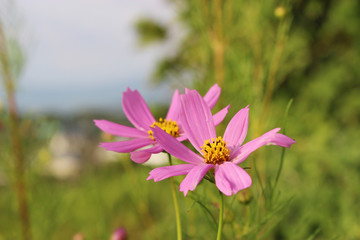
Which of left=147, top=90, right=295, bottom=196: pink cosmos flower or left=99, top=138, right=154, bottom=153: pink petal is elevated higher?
left=99, top=138, right=154, bottom=153: pink petal

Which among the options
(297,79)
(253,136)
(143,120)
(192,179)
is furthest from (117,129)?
(297,79)

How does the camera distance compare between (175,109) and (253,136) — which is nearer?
(175,109)

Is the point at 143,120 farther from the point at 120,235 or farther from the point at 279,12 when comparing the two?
the point at 279,12

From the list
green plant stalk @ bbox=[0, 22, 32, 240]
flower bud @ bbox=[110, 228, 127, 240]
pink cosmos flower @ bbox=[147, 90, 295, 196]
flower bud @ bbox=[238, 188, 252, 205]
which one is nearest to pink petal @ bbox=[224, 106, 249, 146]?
pink cosmos flower @ bbox=[147, 90, 295, 196]

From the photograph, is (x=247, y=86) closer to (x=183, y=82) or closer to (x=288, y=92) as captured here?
(x=183, y=82)

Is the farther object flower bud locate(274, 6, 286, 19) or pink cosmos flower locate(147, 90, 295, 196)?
flower bud locate(274, 6, 286, 19)

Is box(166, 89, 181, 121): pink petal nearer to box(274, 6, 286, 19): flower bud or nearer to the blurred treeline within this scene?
the blurred treeline
